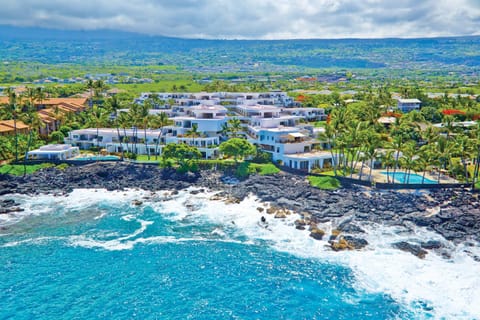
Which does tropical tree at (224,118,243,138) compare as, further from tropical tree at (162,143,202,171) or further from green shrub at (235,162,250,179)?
green shrub at (235,162,250,179)

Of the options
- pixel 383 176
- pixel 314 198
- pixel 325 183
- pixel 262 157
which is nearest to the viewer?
pixel 314 198

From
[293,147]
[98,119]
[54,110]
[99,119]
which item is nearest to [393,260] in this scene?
[293,147]

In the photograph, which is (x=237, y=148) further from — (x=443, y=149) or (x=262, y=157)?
(x=443, y=149)

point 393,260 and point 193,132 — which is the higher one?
point 193,132

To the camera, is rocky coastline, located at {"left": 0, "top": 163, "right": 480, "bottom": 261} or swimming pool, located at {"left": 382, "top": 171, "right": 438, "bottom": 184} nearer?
rocky coastline, located at {"left": 0, "top": 163, "right": 480, "bottom": 261}

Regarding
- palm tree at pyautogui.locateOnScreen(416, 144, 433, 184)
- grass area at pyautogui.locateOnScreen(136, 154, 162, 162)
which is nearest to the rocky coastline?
grass area at pyautogui.locateOnScreen(136, 154, 162, 162)

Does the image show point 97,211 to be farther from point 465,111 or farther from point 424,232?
point 465,111

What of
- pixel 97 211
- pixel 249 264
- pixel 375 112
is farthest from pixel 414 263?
pixel 375 112
